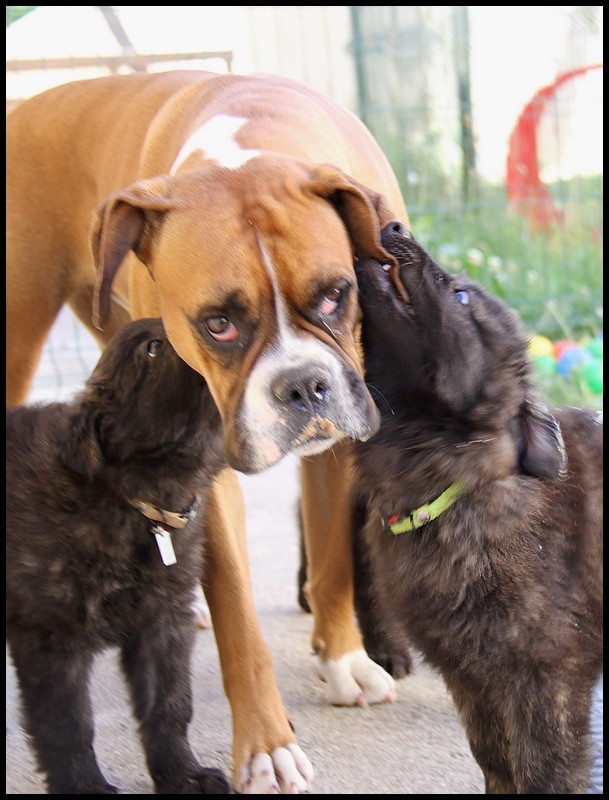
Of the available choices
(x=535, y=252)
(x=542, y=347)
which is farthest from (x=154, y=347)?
(x=535, y=252)

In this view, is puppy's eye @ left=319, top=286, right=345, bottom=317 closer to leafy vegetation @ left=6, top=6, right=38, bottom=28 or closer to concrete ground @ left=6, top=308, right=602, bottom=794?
concrete ground @ left=6, top=308, right=602, bottom=794

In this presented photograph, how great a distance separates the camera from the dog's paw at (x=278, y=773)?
2.87 meters

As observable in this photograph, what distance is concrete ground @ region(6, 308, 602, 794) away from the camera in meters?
2.95

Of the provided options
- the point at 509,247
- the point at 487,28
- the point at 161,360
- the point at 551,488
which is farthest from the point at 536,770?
the point at 487,28

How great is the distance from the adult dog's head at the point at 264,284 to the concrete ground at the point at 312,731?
771 millimetres

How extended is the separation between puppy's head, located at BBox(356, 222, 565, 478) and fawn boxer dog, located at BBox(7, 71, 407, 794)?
0.33ft

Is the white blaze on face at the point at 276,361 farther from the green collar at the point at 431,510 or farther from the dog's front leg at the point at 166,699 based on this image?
the dog's front leg at the point at 166,699

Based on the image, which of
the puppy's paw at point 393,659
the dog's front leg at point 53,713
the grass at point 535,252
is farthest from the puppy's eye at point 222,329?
the grass at point 535,252

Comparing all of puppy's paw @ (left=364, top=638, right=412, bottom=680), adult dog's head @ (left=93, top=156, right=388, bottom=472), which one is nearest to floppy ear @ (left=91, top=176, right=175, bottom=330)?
adult dog's head @ (left=93, top=156, right=388, bottom=472)

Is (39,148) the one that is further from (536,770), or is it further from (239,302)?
(536,770)

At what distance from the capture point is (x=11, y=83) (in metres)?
7.36

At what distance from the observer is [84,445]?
281cm

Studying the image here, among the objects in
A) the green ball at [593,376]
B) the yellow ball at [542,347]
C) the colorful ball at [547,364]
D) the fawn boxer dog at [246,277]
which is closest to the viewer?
the fawn boxer dog at [246,277]

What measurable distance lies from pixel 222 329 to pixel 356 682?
4.32 ft
